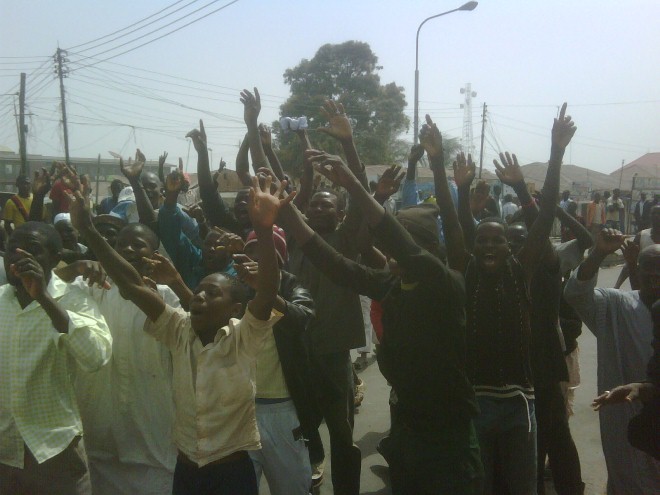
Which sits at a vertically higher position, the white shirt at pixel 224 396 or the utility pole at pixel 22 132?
the utility pole at pixel 22 132

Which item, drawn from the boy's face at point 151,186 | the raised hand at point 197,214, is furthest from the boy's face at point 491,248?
the boy's face at point 151,186

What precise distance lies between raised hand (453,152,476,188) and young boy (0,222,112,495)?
240cm

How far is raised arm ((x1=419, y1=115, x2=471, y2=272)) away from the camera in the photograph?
3320 mm

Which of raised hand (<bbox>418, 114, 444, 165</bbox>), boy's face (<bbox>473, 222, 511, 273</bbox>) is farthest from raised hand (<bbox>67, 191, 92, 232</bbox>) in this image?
boy's face (<bbox>473, 222, 511, 273</bbox>)

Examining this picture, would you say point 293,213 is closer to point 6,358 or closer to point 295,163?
point 6,358

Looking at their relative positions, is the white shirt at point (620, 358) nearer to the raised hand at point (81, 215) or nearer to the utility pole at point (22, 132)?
the raised hand at point (81, 215)

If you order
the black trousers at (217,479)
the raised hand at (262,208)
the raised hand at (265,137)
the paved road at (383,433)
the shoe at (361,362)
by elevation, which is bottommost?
the paved road at (383,433)

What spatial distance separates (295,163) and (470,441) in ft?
122

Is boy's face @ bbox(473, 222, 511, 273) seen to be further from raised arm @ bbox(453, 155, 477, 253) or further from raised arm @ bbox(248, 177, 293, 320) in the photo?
raised arm @ bbox(248, 177, 293, 320)

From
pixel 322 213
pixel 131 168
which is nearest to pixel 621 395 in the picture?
pixel 322 213

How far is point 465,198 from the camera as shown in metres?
4.44

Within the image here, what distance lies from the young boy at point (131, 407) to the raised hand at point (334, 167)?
3.47 feet

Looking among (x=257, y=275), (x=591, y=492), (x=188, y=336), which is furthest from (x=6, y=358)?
(x=591, y=492)

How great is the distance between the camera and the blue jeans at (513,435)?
3465 millimetres
